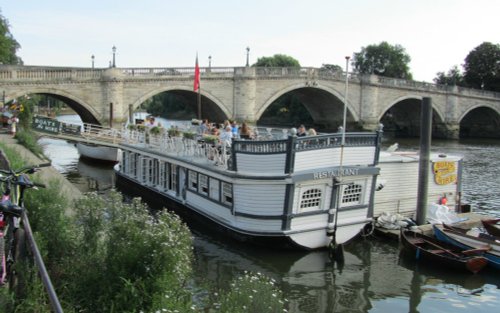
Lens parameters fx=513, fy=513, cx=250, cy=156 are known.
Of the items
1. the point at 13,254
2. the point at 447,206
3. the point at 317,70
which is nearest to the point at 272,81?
the point at 317,70

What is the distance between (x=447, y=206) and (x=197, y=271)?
922 cm

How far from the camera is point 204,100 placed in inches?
1740

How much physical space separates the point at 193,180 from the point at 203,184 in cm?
69

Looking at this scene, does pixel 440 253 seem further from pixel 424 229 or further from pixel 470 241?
pixel 424 229

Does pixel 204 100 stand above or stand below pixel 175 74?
below

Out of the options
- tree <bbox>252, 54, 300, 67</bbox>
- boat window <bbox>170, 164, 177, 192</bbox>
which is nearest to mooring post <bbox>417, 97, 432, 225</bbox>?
boat window <bbox>170, 164, 177, 192</bbox>

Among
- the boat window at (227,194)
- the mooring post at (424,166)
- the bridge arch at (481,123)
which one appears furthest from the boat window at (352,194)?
the bridge arch at (481,123)

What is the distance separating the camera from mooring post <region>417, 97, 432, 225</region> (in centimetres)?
1486

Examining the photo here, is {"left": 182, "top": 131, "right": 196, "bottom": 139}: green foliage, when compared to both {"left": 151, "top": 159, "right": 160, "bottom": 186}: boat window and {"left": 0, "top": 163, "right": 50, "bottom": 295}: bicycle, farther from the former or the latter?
{"left": 0, "top": 163, "right": 50, "bottom": 295}: bicycle

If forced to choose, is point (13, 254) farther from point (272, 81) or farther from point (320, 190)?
point (272, 81)

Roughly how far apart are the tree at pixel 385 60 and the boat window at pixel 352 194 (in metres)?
79.1

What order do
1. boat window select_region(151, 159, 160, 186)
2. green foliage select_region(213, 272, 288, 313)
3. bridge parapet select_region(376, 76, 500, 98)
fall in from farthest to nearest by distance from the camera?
1. bridge parapet select_region(376, 76, 500, 98)
2. boat window select_region(151, 159, 160, 186)
3. green foliage select_region(213, 272, 288, 313)

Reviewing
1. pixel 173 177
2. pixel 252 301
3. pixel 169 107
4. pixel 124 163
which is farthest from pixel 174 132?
pixel 169 107

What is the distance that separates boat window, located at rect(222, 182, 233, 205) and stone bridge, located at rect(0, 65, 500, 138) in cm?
2385
